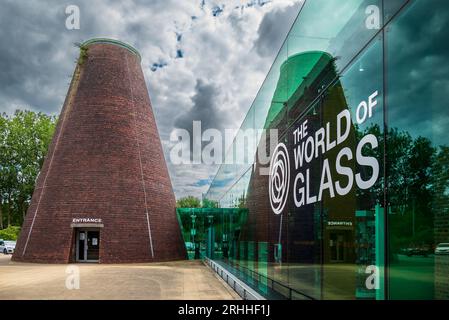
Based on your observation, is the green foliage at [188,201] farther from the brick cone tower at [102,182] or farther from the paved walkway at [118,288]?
the paved walkway at [118,288]

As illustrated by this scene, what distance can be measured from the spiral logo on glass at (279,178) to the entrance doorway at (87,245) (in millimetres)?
16260

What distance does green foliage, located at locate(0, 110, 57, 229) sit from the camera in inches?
1710

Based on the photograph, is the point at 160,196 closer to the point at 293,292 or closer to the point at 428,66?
the point at 293,292

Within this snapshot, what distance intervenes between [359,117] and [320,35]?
2290 millimetres

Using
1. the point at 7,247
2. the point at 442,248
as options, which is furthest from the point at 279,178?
the point at 7,247

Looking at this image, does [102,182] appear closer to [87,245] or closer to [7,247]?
[87,245]

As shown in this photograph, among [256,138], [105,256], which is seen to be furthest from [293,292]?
[105,256]

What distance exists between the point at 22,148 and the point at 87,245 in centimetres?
2433

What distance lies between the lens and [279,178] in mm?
10055

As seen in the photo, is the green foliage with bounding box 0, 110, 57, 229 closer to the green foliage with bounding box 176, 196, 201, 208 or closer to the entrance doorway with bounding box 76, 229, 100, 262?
the entrance doorway with bounding box 76, 229, 100, 262

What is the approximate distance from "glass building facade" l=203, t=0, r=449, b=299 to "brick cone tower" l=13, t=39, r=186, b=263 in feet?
50.4

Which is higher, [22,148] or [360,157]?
[22,148]

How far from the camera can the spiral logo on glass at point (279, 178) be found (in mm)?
9484

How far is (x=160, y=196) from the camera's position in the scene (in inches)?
1049
